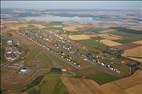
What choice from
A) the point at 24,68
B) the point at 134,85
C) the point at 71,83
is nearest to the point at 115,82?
the point at 134,85

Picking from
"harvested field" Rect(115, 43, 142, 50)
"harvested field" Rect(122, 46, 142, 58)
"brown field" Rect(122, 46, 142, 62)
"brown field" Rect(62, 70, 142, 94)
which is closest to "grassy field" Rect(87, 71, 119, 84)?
"brown field" Rect(62, 70, 142, 94)

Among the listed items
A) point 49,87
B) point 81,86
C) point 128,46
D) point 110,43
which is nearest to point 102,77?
point 81,86

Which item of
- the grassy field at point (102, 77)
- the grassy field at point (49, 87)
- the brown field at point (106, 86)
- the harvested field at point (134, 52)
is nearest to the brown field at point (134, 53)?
the harvested field at point (134, 52)

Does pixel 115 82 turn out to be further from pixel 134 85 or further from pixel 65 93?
pixel 65 93

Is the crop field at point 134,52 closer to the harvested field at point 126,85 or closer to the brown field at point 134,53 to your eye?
the brown field at point 134,53

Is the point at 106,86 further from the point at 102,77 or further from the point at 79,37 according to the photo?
the point at 79,37
